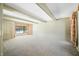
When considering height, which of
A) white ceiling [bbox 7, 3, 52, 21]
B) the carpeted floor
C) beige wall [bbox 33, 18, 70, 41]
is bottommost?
the carpeted floor

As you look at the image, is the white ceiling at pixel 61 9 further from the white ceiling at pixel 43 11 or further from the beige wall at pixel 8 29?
the beige wall at pixel 8 29

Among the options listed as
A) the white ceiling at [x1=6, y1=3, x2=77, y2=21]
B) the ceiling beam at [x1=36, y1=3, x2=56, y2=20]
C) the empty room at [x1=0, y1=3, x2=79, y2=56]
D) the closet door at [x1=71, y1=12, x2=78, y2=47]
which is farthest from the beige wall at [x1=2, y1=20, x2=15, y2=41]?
the closet door at [x1=71, y1=12, x2=78, y2=47]

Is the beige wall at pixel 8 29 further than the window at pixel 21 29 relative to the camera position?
No

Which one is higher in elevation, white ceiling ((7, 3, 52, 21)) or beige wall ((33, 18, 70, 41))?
white ceiling ((7, 3, 52, 21))

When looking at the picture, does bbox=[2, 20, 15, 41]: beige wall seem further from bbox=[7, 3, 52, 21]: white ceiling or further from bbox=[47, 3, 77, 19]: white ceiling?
Answer: bbox=[47, 3, 77, 19]: white ceiling

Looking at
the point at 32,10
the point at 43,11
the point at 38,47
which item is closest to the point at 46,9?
the point at 43,11

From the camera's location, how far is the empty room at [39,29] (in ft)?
6.84

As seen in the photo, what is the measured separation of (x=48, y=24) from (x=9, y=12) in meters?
0.76

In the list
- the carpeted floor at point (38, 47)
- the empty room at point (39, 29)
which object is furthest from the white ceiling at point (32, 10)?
the carpeted floor at point (38, 47)

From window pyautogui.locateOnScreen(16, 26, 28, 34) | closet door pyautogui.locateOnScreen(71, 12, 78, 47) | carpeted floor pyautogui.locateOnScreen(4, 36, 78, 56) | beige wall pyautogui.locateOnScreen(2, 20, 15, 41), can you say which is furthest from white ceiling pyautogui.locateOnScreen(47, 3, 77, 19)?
beige wall pyautogui.locateOnScreen(2, 20, 15, 41)

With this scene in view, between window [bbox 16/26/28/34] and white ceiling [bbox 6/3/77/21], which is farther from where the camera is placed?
window [bbox 16/26/28/34]

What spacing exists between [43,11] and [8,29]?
0.72 metres

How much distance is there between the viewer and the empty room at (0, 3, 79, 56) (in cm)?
208

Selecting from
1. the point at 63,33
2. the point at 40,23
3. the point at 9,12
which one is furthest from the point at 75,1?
the point at 9,12
